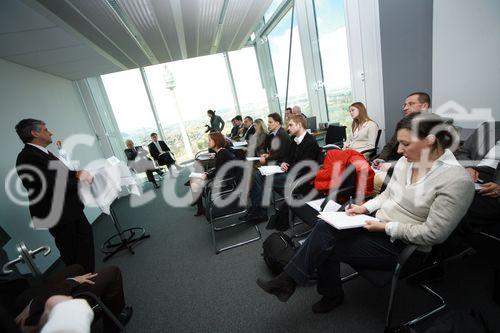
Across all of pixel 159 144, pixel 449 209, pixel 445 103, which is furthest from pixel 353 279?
pixel 159 144

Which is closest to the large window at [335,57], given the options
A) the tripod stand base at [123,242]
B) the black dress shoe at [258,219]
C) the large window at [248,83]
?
the black dress shoe at [258,219]

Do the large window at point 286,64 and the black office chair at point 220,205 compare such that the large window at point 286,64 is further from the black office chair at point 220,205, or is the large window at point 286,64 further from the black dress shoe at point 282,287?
the black dress shoe at point 282,287

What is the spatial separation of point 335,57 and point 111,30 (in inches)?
151

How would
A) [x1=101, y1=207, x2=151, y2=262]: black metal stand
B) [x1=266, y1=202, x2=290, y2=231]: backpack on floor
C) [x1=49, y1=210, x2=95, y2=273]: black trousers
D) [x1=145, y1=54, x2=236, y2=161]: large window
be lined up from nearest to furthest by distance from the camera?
[x1=49, y1=210, x2=95, y2=273]: black trousers < [x1=266, y1=202, x2=290, y2=231]: backpack on floor < [x1=101, y1=207, x2=151, y2=262]: black metal stand < [x1=145, y1=54, x2=236, y2=161]: large window

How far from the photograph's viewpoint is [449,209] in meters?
1.14

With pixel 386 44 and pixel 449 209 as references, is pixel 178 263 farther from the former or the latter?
pixel 386 44

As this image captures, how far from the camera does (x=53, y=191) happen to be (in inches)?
84.3

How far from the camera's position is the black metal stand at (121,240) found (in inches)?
121

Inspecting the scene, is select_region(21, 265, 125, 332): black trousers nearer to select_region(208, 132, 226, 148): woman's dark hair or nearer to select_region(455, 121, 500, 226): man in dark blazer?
select_region(208, 132, 226, 148): woman's dark hair

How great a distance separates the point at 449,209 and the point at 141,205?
503 cm

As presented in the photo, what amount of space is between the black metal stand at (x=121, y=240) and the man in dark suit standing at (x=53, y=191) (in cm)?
62

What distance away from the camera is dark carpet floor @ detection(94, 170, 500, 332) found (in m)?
1.57

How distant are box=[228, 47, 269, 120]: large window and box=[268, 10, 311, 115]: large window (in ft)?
3.72

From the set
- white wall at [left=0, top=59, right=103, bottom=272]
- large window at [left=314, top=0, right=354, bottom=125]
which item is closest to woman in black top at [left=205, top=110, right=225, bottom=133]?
white wall at [left=0, top=59, right=103, bottom=272]
